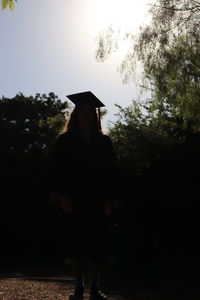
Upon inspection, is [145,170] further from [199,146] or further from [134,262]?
[134,262]

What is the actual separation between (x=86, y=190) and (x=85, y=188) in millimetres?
20

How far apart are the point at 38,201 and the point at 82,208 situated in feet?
68.5

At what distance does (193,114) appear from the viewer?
1120 centimetres

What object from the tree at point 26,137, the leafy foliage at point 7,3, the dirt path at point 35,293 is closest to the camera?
the leafy foliage at point 7,3

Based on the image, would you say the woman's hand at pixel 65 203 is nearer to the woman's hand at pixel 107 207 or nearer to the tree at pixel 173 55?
the woman's hand at pixel 107 207

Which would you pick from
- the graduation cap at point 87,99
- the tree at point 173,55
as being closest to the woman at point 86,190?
the graduation cap at point 87,99

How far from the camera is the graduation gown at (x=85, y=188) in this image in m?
4.52

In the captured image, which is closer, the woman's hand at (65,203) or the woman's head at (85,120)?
the woman's hand at (65,203)

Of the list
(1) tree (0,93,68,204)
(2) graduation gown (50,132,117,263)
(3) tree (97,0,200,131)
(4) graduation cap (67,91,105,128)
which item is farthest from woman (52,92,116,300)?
(1) tree (0,93,68,204)

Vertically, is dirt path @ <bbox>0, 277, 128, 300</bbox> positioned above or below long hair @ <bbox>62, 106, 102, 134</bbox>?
below

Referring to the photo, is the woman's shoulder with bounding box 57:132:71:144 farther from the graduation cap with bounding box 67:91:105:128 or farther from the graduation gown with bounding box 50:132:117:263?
the graduation cap with bounding box 67:91:105:128

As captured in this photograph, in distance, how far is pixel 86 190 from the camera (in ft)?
14.9

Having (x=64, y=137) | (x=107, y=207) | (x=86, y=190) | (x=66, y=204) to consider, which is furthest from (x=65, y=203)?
(x=64, y=137)

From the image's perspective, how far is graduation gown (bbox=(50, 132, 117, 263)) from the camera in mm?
4520
